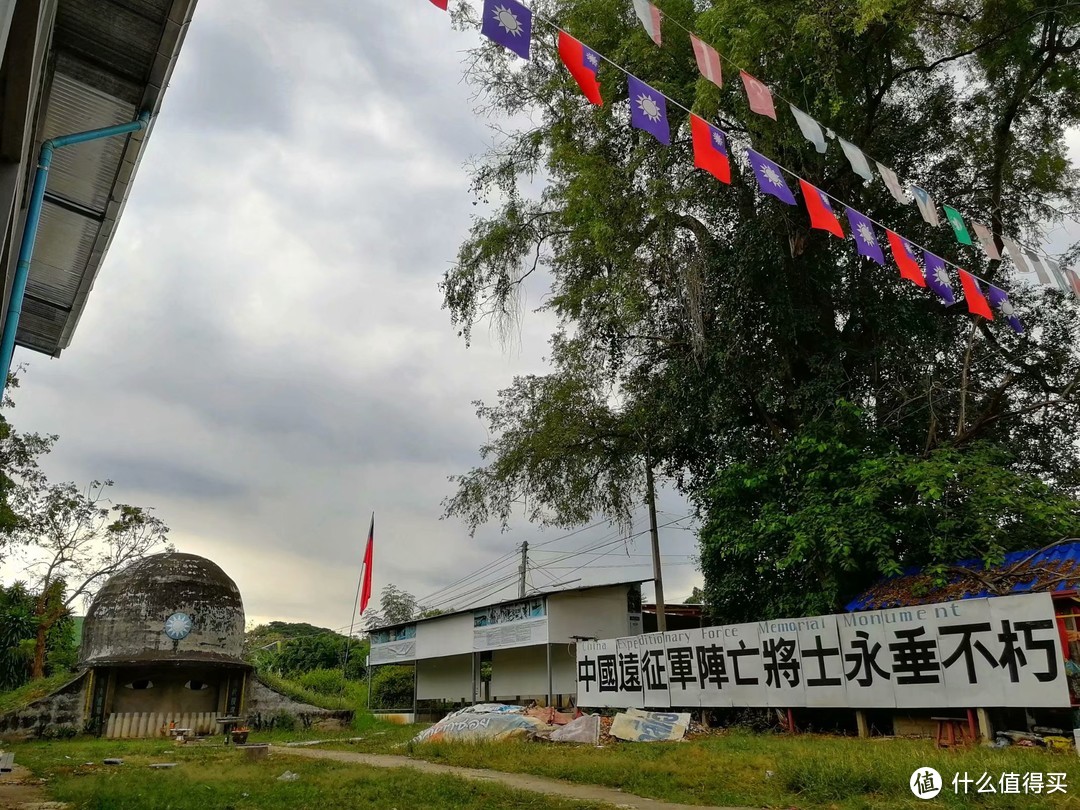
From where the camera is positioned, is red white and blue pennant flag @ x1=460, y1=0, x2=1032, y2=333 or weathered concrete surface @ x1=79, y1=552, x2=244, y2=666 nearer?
red white and blue pennant flag @ x1=460, y1=0, x2=1032, y2=333

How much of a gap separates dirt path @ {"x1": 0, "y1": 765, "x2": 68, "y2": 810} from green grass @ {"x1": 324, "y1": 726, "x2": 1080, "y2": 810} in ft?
16.8

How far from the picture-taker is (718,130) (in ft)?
30.1

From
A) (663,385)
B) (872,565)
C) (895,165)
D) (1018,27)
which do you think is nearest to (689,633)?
(872,565)

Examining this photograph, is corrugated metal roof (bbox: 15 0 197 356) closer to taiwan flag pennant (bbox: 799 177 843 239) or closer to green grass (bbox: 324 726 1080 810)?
green grass (bbox: 324 726 1080 810)

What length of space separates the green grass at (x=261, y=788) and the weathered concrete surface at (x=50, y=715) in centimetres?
779

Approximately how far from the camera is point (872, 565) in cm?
1495

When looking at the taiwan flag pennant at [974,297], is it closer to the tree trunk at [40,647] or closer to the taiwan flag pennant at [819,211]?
the taiwan flag pennant at [819,211]

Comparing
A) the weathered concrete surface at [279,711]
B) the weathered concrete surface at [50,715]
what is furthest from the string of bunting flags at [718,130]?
the weathered concrete surface at [50,715]

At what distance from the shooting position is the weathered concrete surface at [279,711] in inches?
863

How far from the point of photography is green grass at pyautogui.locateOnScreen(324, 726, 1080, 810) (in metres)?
6.54

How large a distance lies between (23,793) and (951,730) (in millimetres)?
11911

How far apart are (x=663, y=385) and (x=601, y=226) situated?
14.6ft

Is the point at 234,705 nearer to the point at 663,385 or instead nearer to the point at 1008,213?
the point at 663,385

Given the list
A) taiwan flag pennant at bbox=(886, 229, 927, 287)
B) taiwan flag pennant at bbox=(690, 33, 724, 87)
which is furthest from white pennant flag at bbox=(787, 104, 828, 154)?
taiwan flag pennant at bbox=(886, 229, 927, 287)
